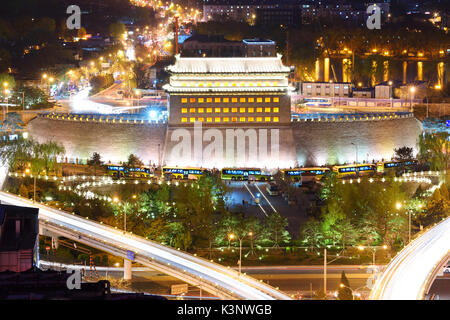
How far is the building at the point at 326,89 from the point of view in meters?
71.4

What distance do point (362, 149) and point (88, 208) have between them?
60.2ft

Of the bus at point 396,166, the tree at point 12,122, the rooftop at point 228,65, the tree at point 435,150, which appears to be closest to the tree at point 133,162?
the rooftop at point 228,65

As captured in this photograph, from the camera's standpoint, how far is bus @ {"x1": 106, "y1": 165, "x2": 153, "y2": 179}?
50625 millimetres

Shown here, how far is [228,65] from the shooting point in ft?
172

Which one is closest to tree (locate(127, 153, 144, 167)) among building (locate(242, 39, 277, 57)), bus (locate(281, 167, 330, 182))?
bus (locate(281, 167, 330, 182))

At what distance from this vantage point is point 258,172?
50438 mm

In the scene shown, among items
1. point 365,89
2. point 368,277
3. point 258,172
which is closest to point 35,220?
point 368,277

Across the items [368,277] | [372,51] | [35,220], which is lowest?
[368,277]

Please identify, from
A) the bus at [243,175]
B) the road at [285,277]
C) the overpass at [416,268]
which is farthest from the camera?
the bus at [243,175]

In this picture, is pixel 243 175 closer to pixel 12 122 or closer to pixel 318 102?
pixel 12 122

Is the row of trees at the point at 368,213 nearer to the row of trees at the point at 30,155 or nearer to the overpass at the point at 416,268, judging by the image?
the overpass at the point at 416,268

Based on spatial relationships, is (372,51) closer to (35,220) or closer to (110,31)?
(110,31)

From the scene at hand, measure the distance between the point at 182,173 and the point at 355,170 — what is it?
9437mm

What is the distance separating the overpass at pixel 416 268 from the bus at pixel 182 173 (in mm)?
17451
